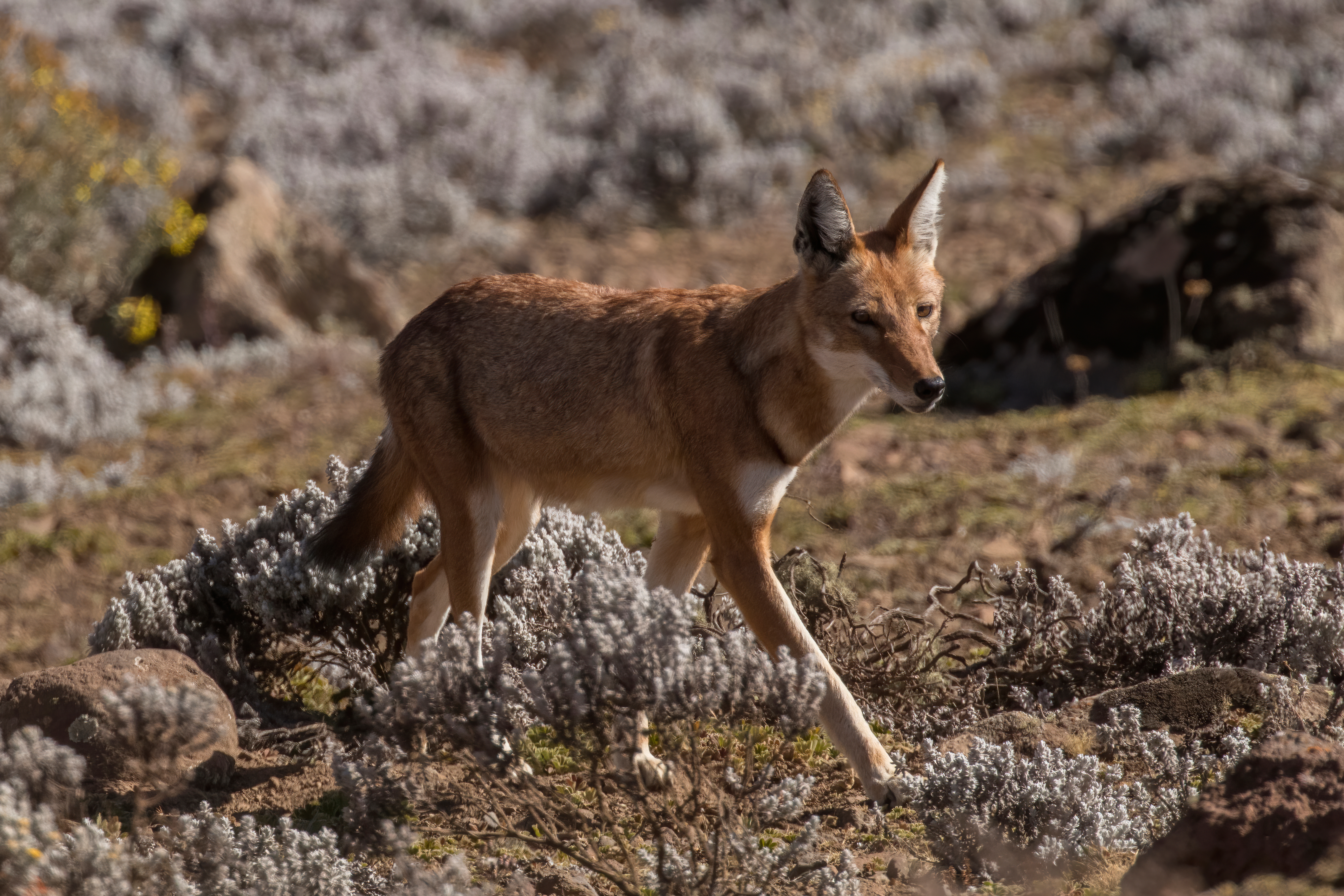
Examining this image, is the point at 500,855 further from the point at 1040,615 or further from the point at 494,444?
the point at 1040,615

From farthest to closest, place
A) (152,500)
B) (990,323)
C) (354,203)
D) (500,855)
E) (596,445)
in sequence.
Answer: (354,203), (990,323), (152,500), (596,445), (500,855)

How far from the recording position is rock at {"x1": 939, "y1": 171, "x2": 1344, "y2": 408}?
9.04 metres

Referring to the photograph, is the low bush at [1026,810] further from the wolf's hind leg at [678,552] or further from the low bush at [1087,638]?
the wolf's hind leg at [678,552]

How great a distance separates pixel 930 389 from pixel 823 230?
74cm

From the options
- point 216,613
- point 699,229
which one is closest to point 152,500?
point 216,613

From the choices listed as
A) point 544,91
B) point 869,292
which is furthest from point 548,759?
point 544,91

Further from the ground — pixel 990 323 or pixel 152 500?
pixel 990 323

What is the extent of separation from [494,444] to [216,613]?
1.51 m

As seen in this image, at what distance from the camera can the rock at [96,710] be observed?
13.6 feet

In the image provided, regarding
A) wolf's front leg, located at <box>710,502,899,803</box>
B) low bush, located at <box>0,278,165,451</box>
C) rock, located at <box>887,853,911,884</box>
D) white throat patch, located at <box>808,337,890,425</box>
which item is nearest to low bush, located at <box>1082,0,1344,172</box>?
low bush, located at <box>0,278,165,451</box>

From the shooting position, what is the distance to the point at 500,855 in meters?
3.86

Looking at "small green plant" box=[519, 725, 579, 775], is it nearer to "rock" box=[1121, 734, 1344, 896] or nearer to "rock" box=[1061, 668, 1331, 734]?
"rock" box=[1061, 668, 1331, 734]

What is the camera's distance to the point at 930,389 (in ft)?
13.0

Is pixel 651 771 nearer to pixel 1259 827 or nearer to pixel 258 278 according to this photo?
pixel 1259 827
